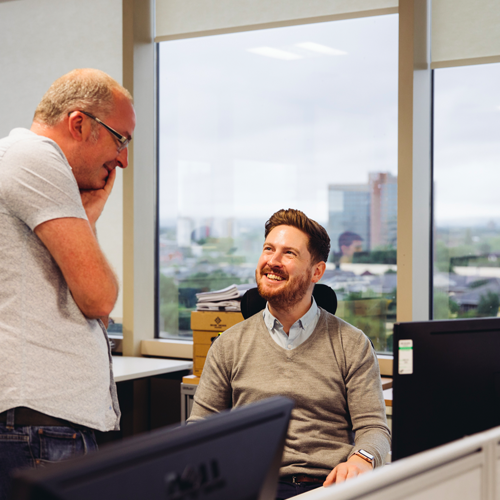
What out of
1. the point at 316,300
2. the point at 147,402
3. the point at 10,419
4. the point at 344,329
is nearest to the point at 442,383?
the point at 344,329

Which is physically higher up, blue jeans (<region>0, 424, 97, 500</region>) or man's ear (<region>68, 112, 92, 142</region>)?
man's ear (<region>68, 112, 92, 142</region>)

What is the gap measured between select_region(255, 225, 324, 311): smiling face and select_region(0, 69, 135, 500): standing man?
2.55ft

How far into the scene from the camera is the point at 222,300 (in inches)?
134

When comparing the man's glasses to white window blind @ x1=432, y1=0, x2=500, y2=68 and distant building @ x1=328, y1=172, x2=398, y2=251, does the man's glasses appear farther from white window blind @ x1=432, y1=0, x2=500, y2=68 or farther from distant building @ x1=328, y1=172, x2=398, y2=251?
white window blind @ x1=432, y1=0, x2=500, y2=68

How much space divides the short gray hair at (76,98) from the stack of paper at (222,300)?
83.8 inches

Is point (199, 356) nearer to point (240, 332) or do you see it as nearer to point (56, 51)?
point (240, 332)

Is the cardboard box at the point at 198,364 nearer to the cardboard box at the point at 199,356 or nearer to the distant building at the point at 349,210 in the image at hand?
the cardboard box at the point at 199,356

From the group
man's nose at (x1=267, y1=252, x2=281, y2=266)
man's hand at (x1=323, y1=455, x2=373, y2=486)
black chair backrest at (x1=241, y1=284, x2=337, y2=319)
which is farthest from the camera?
black chair backrest at (x1=241, y1=284, x2=337, y2=319)

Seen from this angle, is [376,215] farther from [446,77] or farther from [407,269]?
[446,77]

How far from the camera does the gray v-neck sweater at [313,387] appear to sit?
1.75 metres

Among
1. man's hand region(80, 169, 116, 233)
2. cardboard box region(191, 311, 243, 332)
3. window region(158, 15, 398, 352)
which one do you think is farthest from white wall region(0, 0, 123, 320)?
man's hand region(80, 169, 116, 233)

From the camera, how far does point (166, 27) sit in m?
4.03

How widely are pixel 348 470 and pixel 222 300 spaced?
1.91 meters

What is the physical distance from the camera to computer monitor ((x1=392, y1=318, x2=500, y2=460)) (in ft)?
3.75
